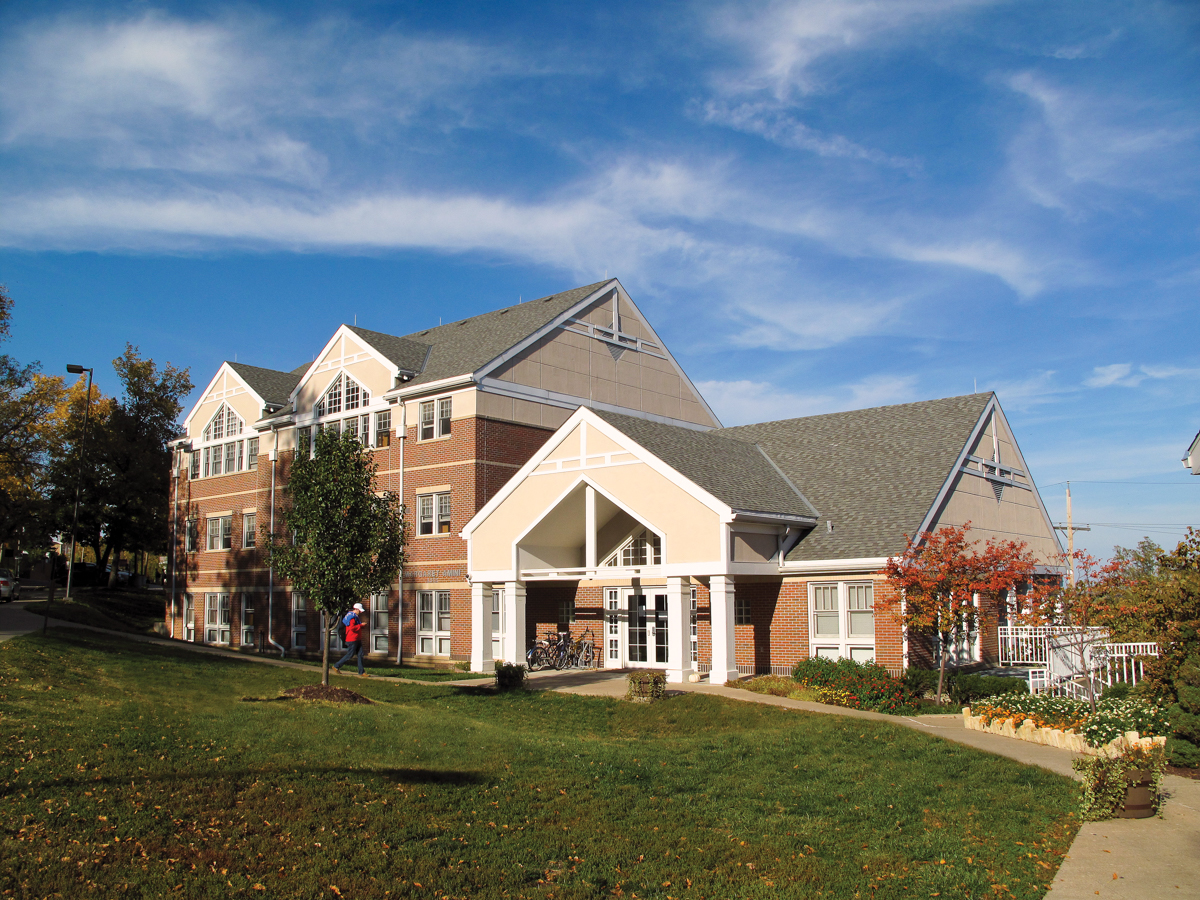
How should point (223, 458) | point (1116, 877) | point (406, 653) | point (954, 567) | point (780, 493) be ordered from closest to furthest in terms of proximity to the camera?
point (1116, 877) → point (954, 567) → point (780, 493) → point (406, 653) → point (223, 458)

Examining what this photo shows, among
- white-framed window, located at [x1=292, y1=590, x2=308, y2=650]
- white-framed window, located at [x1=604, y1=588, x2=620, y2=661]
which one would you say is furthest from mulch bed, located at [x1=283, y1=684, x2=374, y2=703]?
white-framed window, located at [x1=292, y1=590, x2=308, y2=650]

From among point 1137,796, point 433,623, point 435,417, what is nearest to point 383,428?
point 435,417

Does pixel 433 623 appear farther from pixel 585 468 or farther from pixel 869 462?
pixel 869 462

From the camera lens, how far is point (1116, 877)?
8047 mm

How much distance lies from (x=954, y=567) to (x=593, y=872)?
40.6 feet

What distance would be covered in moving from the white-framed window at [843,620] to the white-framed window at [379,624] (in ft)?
51.6

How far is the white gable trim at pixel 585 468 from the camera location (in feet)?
72.1

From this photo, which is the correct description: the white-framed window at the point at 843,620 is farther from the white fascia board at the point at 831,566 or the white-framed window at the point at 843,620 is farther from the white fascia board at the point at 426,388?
the white fascia board at the point at 426,388

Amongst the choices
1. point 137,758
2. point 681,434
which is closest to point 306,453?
point 137,758

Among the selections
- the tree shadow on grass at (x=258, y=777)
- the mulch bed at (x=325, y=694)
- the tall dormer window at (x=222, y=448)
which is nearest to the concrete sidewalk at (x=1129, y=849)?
the tree shadow on grass at (x=258, y=777)

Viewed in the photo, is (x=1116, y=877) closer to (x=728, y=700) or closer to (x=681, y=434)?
(x=728, y=700)

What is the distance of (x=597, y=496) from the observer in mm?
24859

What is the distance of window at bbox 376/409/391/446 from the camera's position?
3278 cm

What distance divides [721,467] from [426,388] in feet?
36.0
